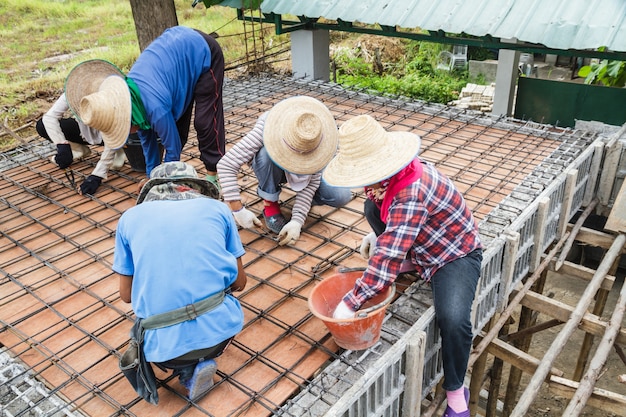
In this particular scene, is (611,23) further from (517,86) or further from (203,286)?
(203,286)

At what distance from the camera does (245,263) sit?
3.28 metres

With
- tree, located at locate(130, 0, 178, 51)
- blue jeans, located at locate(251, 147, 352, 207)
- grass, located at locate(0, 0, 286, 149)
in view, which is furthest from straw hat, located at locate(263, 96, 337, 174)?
grass, located at locate(0, 0, 286, 149)

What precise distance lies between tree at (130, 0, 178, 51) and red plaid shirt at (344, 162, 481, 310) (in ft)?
17.1

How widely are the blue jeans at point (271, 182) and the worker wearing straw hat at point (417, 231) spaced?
2.58ft

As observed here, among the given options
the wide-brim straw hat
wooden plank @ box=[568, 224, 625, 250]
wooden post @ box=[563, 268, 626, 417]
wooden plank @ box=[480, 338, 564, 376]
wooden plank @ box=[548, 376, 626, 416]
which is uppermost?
the wide-brim straw hat

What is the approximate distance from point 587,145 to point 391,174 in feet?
10.1

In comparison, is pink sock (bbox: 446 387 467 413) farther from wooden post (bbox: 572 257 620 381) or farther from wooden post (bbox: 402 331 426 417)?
wooden post (bbox: 572 257 620 381)

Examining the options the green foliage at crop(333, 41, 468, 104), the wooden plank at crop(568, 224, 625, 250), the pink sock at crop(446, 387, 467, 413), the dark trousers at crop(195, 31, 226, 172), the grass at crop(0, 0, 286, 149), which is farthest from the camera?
the green foliage at crop(333, 41, 468, 104)

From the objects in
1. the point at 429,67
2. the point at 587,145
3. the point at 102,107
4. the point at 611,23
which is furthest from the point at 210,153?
the point at 429,67

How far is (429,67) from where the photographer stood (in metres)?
13.8

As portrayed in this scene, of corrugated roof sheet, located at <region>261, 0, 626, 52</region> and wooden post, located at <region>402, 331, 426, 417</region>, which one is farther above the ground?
corrugated roof sheet, located at <region>261, 0, 626, 52</region>

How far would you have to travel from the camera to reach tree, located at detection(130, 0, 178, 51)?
6.44 meters

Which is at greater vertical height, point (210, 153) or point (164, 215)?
point (164, 215)

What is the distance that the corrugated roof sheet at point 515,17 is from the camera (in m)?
4.50
